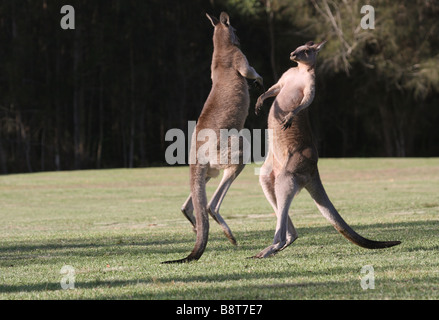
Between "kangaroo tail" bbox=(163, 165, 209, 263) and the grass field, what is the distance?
0.17 metres

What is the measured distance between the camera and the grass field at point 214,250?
20.1 feet

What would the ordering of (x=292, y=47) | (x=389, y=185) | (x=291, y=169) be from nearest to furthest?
1. (x=291, y=169)
2. (x=389, y=185)
3. (x=292, y=47)

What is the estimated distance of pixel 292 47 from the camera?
133 ft

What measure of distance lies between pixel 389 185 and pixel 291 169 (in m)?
16.9

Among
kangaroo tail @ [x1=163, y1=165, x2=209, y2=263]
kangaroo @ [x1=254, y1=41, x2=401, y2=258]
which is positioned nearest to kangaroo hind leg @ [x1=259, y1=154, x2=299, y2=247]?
kangaroo @ [x1=254, y1=41, x2=401, y2=258]

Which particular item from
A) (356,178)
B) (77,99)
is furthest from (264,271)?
(77,99)

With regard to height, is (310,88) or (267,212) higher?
(310,88)

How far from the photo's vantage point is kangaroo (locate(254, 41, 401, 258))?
779cm

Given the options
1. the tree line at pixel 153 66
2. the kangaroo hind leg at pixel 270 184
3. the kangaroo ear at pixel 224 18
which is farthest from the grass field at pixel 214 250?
the tree line at pixel 153 66

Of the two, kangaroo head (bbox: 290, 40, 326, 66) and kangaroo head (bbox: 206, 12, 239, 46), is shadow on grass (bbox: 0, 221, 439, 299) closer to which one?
kangaroo head (bbox: 290, 40, 326, 66)

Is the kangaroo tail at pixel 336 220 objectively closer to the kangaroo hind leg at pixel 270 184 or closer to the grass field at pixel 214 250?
the grass field at pixel 214 250

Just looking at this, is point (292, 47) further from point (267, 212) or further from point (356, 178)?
point (267, 212)

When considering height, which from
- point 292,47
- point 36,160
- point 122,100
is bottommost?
point 36,160

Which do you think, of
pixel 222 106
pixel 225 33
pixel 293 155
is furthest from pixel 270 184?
pixel 225 33
